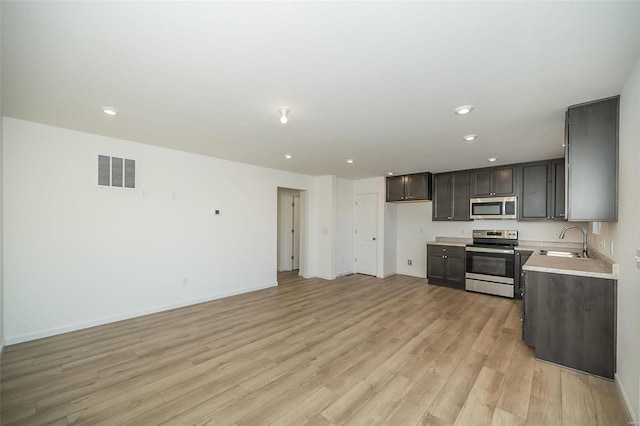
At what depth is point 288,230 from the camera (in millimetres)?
7559

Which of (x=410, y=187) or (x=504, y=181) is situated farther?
(x=410, y=187)

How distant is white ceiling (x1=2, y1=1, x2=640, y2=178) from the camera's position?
141 cm

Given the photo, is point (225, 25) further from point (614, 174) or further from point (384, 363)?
point (614, 174)

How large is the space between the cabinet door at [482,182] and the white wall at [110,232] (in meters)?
4.57

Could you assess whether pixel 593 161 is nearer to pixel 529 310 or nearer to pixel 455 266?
pixel 529 310

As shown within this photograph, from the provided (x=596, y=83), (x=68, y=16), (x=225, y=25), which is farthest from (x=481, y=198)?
Result: (x=68, y=16)

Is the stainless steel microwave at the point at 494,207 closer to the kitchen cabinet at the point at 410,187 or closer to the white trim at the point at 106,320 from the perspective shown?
the kitchen cabinet at the point at 410,187

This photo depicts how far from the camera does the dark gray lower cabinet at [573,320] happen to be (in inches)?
93.1

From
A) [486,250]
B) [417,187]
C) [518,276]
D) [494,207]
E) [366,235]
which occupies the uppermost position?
[417,187]

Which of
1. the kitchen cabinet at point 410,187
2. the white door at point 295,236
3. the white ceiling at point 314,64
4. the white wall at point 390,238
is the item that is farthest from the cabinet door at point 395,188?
the white ceiling at point 314,64

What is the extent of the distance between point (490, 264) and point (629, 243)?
3.30m

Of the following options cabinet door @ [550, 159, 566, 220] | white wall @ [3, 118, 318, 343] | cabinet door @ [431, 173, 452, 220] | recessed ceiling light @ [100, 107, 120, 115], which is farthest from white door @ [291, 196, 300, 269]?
cabinet door @ [550, 159, 566, 220]

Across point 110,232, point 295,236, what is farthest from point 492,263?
point 110,232

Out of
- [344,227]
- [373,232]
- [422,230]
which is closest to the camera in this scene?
[422,230]
